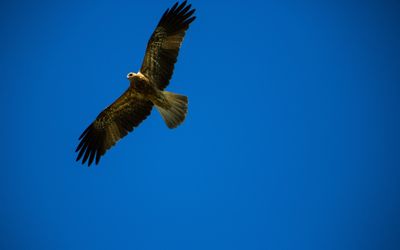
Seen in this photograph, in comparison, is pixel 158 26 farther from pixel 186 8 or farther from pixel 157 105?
pixel 157 105

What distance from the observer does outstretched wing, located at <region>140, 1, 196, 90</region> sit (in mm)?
9992

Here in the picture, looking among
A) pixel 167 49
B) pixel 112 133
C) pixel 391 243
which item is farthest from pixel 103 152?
pixel 391 243

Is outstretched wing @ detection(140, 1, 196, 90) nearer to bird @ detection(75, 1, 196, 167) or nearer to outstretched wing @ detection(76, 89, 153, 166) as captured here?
bird @ detection(75, 1, 196, 167)

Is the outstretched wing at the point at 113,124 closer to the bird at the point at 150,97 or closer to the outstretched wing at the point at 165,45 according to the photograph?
the bird at the point at 150,97

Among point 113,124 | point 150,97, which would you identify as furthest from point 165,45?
point 113,124

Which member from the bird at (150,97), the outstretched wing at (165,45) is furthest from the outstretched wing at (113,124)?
the outstretched wing at (165,45)

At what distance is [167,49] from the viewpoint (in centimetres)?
999

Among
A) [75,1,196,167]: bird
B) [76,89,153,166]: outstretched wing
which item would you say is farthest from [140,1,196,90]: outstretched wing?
[76,89,153,166]: outstretched wing

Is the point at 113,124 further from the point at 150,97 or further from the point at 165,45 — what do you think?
the point at 165,45

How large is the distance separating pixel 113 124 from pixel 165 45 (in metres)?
2.09

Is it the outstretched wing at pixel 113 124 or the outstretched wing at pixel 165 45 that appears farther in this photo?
the outstretched wing at pixel 113 124

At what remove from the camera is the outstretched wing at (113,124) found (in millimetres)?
10531

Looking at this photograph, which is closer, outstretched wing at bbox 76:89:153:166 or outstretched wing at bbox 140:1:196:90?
outstretched wing at bbox 140:1:196:90

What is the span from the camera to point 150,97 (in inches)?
405
